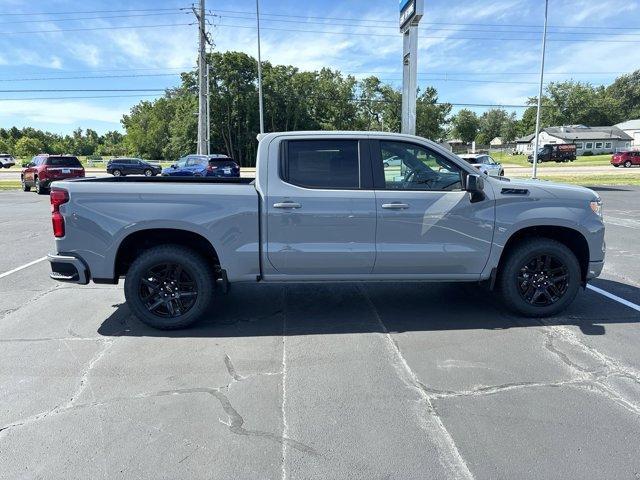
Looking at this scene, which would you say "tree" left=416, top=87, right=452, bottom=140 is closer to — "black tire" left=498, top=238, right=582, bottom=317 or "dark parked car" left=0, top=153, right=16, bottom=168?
"dark parked car" left=0, top=153, right=16, bottom=168

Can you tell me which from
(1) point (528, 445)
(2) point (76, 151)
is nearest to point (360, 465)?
(1) point (528, 445)

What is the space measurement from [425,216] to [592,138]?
9444 centimetres

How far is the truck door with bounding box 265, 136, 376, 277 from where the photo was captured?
4.42 meters

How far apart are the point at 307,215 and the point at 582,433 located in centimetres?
277

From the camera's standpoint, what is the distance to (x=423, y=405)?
10.7ft

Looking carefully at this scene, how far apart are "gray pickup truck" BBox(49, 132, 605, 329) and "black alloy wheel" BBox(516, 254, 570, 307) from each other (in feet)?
0.13

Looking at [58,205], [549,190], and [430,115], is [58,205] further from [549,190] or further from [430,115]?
[430,115]

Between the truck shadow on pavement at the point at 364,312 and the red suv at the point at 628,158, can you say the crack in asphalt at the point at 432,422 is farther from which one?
the red suv at the point at 628,158

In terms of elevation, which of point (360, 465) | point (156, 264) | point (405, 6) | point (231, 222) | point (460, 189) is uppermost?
point (405, 6)

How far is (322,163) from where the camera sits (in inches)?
180

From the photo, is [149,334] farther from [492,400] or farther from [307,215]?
[492,400]

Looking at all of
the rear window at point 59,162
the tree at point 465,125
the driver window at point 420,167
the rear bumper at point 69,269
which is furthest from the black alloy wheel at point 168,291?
the tree at point 465,125

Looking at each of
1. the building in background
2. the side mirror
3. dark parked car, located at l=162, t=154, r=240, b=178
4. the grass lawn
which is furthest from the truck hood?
the building in background

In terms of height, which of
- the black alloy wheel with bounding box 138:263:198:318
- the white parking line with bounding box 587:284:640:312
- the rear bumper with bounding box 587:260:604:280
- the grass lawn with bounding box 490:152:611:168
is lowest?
the white parking line with bounding box 587:284:640:312
